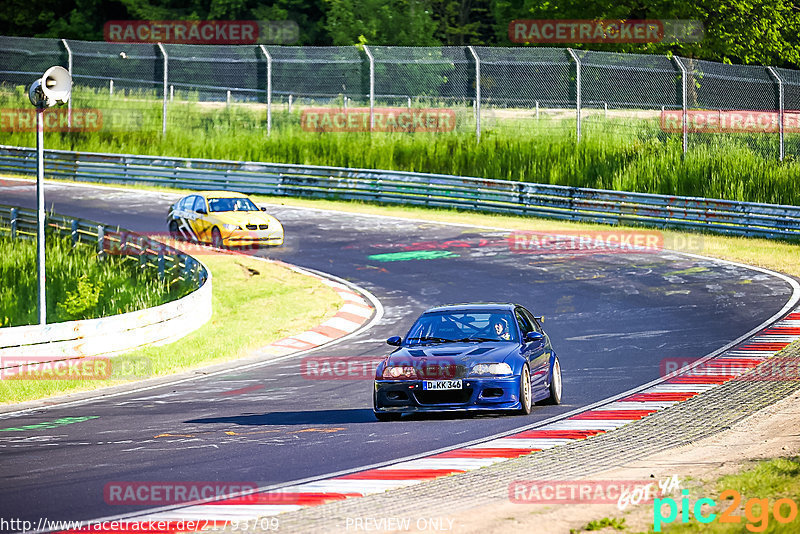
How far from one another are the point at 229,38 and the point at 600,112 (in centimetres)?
3156

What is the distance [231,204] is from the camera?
1095 inches

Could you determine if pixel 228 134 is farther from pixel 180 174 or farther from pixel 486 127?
pixel 486 127

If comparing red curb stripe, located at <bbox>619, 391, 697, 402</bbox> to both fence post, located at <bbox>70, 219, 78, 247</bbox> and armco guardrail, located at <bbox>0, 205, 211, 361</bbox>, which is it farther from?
fence post, located at <bbox>70, 219, 78, 247</bbox>

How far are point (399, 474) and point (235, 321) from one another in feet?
38.2

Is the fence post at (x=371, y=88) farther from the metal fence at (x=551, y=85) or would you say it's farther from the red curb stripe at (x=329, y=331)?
the red curb stripe at (x=329, y=331)

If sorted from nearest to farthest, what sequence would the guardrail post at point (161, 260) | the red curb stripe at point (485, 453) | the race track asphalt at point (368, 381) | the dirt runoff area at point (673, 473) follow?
the dirt runoff area at point (673, 473)
the race track asphalt at point (368, 381)
the red curb stripe at point (485, 453)
the guardrail post at point (161, 260)

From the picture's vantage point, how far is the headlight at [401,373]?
1188 cm

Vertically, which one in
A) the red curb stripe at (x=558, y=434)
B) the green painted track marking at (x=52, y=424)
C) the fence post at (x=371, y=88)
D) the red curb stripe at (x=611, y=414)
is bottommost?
the green painted track marking at (x=52, y=424)

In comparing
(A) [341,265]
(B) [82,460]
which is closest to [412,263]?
(A) [341,265]

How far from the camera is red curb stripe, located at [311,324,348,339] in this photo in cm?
1924

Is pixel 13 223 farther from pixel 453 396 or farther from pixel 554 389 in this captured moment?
pixel 453 396

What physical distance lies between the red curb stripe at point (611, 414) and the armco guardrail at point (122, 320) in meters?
7.70
